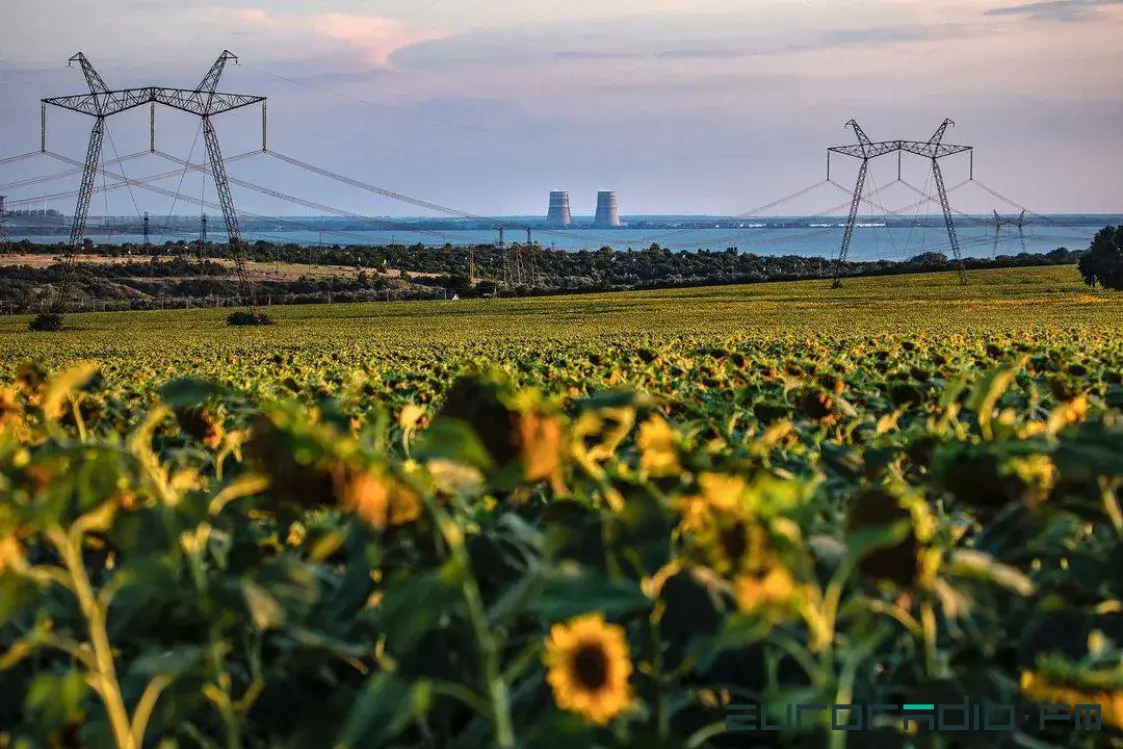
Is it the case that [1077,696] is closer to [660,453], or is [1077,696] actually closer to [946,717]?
[946,717]

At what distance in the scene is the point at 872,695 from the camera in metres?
1.51

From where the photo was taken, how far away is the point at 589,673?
1.23 m

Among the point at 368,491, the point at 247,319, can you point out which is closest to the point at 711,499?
the point at 368,491

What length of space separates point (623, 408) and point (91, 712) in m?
0.73

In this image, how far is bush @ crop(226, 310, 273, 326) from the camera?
48312 millimetres

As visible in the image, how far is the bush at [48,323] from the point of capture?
4697 centimetres

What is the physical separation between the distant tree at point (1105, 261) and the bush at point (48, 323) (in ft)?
150

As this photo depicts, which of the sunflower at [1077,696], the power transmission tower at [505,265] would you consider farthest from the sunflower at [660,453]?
the power transmission tower at [505,265]

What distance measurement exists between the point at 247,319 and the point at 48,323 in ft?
24.2

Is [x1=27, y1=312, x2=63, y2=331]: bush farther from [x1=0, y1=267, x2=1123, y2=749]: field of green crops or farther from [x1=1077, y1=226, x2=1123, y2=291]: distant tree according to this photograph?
[x1=0, y1=267, x2=1123, y2=749]: field of green crops

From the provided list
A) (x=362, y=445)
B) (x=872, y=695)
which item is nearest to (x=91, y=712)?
(x=362, y=445)

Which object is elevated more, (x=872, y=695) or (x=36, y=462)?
(x=36, y=462)

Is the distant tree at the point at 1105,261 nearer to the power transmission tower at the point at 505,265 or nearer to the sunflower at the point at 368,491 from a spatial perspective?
the power transmission tower at the point at 505,265

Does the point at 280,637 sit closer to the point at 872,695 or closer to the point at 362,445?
the point at 362,445
